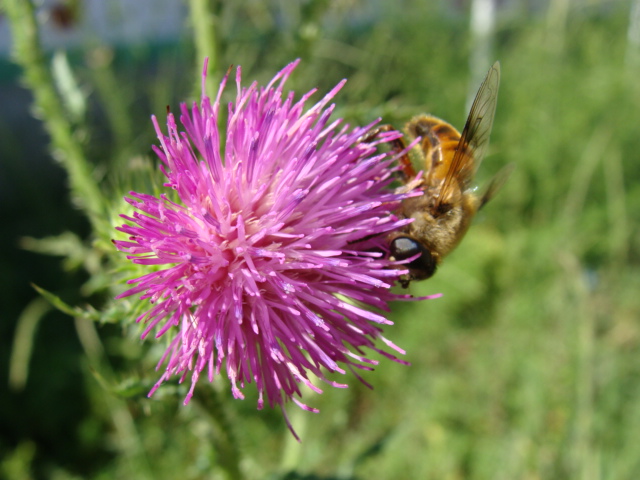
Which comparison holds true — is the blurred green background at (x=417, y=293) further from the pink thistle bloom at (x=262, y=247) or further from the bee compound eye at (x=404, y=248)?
the bee compound eye at (x=404, y=248)

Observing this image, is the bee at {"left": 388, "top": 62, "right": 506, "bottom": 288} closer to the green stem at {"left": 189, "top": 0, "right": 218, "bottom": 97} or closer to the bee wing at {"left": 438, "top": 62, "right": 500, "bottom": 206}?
the bee wing at {"left": 438, "top": 62, "right": 500, "bottom": 206}

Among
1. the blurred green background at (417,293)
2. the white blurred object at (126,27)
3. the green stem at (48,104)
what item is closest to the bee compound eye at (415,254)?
the blurred green background at (417,293)

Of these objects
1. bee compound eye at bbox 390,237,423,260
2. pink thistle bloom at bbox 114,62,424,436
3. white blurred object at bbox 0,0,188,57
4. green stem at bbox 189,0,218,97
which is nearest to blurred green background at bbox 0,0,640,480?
green stem at bbox 189,0,218,97

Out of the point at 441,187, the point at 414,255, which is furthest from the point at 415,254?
the point at 441,187

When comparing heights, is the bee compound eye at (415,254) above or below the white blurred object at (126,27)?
above

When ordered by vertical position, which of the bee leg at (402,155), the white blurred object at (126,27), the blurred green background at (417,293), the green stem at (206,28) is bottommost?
the blurred green background at (417,293)

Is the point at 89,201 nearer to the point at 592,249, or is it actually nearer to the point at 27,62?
the point at 27,62

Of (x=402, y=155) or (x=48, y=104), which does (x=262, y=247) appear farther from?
(x=48, y=104)
